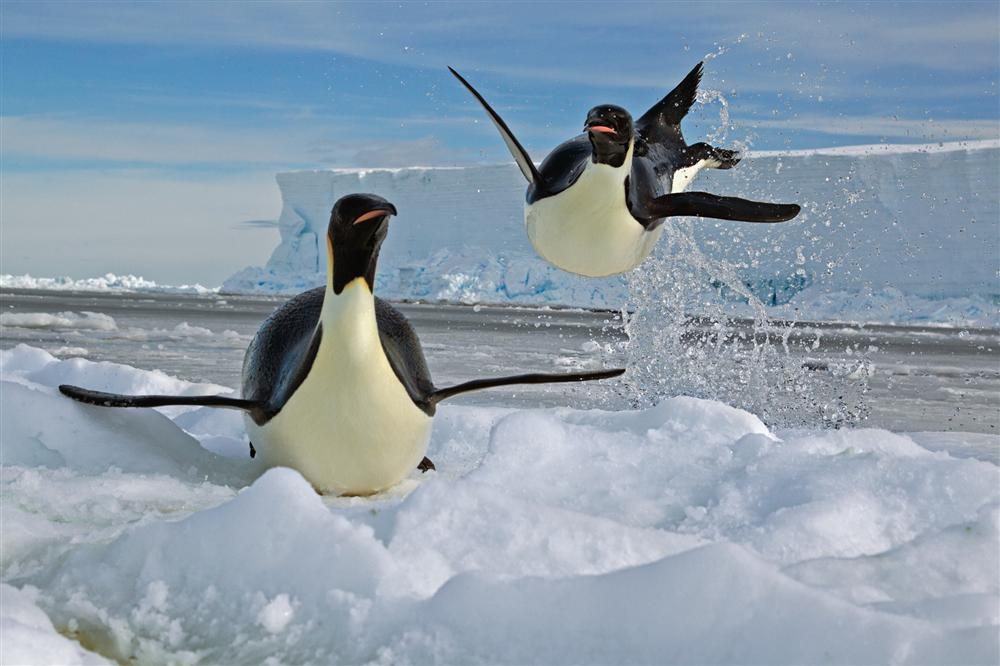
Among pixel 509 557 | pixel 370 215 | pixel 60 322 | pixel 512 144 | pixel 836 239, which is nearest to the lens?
pixel 509 557

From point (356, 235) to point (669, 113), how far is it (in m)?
3.10

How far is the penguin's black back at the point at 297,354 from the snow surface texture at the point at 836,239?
1937 centimetres

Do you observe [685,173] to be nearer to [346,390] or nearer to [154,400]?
[346,390]

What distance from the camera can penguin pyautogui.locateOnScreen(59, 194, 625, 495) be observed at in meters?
2.81

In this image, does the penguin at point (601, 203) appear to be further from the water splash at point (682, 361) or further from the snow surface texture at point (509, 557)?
the water splash at point (682, 361)

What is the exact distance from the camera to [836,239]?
89.1 ft

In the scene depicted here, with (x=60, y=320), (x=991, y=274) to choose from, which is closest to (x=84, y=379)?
(x=60, y=320)

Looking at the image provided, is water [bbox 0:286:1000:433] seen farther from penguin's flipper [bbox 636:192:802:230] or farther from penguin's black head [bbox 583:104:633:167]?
penguin's black head [bbox 583:104:633:167]

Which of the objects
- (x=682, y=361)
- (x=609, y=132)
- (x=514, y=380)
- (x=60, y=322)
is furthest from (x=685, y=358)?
(x=60, y=322)

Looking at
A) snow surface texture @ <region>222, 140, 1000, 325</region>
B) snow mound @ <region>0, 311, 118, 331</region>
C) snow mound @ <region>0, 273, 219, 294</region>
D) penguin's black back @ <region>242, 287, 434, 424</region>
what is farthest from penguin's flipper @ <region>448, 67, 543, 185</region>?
snow mound @ <region>0, 273, 219, 294</region>

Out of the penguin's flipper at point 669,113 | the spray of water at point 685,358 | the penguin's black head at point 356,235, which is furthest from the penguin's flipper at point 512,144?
the spray of water at point 685,358

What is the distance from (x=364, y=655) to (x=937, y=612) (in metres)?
0.98

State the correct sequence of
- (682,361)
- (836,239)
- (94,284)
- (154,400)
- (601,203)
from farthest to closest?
(94,284), (836,239), (682,361), (601,203), (154,400)

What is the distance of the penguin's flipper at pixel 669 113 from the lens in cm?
534
